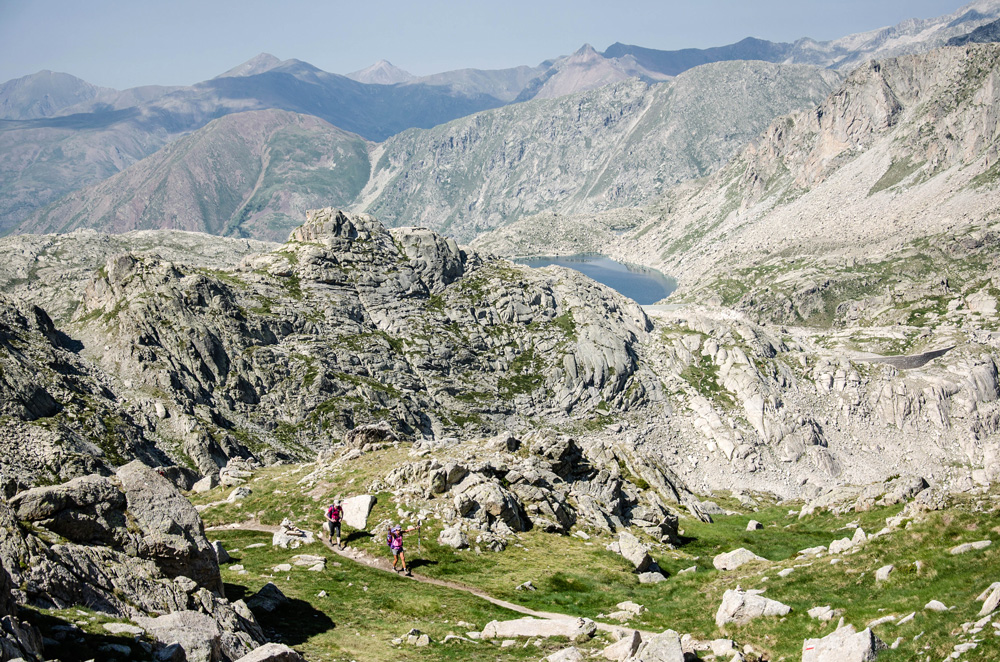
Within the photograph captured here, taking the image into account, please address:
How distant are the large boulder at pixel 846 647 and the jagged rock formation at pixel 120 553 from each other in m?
17.7

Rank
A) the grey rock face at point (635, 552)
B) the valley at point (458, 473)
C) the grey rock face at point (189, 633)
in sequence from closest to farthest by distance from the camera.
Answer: the grey rock face at point (189, 633)
the valley at point (458, 473)
the grey rock face at point (635, 552)

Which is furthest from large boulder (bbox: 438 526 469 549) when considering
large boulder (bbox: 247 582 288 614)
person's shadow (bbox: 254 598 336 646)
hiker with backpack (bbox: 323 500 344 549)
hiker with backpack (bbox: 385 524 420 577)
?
large boulder (bbox: 247 582 288 614)

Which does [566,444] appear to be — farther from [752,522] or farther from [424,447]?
[752,522]

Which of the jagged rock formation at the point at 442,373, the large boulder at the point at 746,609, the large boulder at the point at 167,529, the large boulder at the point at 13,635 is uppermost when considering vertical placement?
the large boulder at the point at 13,635

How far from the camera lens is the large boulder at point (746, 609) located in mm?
26031

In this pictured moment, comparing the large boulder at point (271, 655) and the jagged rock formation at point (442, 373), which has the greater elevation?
the large boulder at point (271, 655)

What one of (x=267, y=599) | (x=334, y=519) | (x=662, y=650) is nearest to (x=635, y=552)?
(x=334, y=519)

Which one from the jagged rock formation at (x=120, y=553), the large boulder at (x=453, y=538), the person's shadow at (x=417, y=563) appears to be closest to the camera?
the jagged rock formation at (x=120, y=553)

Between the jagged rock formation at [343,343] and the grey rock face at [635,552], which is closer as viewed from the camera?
the grey rock face at [635,552]

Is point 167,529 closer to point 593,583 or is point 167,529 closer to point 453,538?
point 453,538

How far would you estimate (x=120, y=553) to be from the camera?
2323 centimetres

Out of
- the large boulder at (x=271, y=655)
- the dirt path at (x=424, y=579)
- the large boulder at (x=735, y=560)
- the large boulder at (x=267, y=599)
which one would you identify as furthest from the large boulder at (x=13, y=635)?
the large boulder at (x=735, y=560)

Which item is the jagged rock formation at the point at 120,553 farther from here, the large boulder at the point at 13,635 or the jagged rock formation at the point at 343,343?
the jagged rock formation at the point at 343,343

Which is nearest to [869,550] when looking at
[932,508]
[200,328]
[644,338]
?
[932,508]
